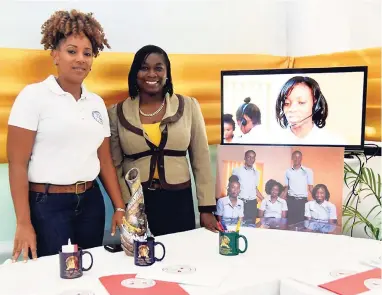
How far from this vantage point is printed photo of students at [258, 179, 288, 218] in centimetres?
207

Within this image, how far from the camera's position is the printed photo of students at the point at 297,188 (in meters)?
2.04

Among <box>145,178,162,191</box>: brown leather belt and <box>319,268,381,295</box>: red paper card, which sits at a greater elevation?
<box>145,178,162,191</box>: brown leather belt

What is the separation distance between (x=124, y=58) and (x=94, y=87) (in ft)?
0.78

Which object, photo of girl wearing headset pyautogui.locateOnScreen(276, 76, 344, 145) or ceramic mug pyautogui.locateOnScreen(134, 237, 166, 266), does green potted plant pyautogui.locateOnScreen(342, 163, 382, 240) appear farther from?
ceramic mug pyautogui.locateOnScreen(134, 237, 166, 266)

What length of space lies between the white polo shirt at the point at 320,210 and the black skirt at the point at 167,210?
0.58 m

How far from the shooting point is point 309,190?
2.04 m

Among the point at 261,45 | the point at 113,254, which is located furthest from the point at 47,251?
the point at 261,45

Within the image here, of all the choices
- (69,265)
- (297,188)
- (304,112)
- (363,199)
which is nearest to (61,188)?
(69,265)

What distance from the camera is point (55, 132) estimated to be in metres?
1.83

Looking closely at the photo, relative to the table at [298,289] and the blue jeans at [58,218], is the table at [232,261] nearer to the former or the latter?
the table at [298,289]

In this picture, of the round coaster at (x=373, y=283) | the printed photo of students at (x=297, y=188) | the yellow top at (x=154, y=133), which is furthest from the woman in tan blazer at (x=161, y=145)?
the round coaster at (x=373, y=283)

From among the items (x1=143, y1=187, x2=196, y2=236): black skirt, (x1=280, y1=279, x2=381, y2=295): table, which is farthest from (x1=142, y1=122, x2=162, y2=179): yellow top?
(x1=280, y1=279, x2=381, y2=295): table

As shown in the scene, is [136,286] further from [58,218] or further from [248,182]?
[248,182]

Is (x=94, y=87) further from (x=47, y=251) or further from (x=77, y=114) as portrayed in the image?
(x=47, y=251)
